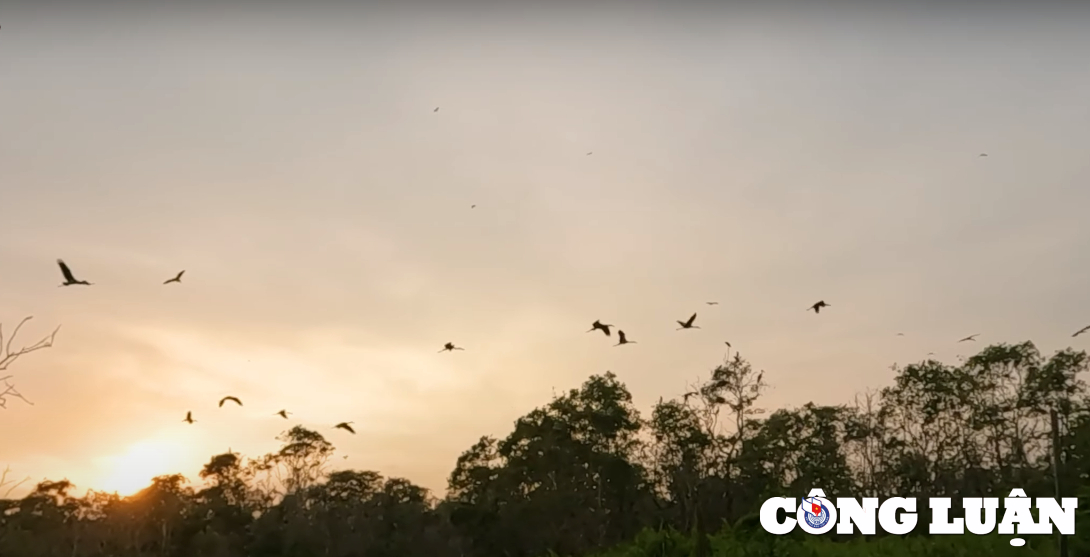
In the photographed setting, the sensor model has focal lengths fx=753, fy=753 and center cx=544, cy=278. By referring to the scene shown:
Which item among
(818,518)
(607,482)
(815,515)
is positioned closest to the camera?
(815,515)

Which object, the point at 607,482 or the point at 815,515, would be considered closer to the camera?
the point at 815,515

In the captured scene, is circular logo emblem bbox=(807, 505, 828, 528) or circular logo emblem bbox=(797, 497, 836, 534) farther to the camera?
circular logo emblem bbox=(807, 505, 828, 528)

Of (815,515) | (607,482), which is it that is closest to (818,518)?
(815,515)

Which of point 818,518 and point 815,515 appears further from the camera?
point 818,518

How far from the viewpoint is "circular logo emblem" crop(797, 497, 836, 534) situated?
50.9ft

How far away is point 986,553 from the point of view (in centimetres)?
1300

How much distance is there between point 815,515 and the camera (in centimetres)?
1628

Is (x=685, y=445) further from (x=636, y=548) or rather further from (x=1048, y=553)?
(x=1048, y=553)

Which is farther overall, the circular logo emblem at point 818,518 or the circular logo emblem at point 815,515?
the circular logo emblem at point 818,518

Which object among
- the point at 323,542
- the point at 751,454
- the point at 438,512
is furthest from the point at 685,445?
the point at 323,542

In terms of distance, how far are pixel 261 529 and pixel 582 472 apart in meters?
13.6

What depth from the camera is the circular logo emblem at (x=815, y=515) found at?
1552cm

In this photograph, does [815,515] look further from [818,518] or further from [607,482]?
[607,482]

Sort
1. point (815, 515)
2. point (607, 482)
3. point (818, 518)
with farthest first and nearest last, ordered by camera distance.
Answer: point (607, 482) → point (818, 518) → point (815, 515)
